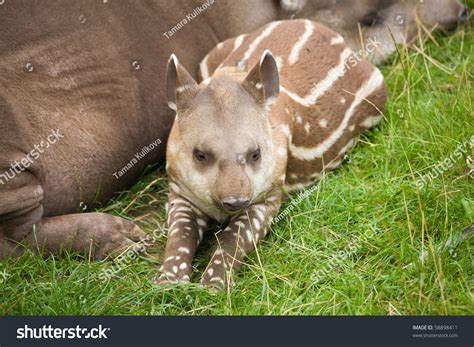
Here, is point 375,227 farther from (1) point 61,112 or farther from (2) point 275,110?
(1) point 61,112

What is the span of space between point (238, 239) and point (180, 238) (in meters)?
0.35

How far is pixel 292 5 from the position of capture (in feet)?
22.3

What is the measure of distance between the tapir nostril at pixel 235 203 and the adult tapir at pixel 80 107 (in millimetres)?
915

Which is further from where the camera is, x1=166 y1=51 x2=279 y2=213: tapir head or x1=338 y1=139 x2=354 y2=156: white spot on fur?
x1=338 y1=139 x2=354 y2=156: white spot on fur

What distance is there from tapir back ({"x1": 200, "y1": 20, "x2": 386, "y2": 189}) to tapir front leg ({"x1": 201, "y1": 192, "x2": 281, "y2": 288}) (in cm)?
43

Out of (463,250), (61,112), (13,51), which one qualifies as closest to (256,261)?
(463,250)

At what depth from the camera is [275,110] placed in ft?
18.3

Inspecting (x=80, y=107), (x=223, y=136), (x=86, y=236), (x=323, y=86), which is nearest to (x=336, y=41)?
(x=323, y=86)

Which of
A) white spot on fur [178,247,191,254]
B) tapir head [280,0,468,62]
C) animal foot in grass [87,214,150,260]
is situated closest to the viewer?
white spot on fur [178,247,191,254]

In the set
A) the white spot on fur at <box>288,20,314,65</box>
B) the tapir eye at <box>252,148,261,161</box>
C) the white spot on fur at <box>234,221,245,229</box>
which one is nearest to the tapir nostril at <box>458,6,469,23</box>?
the white spot on fur at <box>288,20,314,65</box>

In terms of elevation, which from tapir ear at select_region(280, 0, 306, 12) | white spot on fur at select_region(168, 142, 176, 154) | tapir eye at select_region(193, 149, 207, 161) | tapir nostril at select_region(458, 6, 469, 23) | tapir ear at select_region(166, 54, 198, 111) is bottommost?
tapir nostril at select_region(458, 6, 469, 23)

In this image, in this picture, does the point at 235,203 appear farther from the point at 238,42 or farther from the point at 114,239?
the point at 238,42

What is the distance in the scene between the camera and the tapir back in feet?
19.2

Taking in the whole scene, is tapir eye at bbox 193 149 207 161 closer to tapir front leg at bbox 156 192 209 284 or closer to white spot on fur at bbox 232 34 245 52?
tapir front leg at bbox 156 192 209 284
